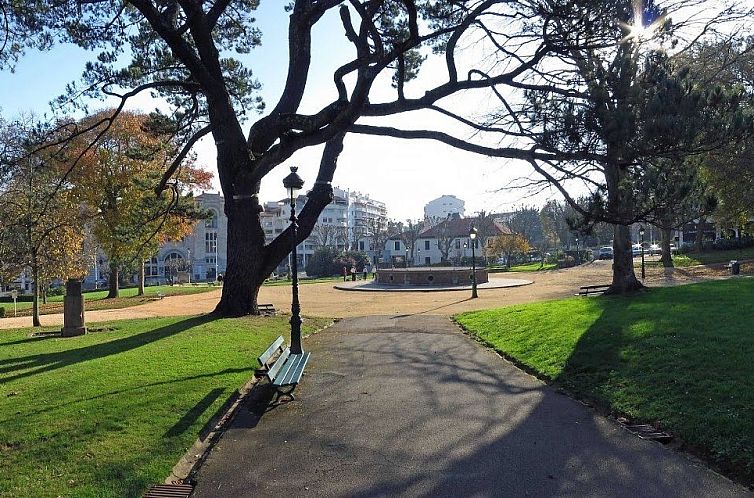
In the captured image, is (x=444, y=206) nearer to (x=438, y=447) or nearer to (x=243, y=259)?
(x=243, y=259)

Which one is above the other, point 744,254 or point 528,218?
point 528,218

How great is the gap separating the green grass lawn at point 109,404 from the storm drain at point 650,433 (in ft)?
14.7

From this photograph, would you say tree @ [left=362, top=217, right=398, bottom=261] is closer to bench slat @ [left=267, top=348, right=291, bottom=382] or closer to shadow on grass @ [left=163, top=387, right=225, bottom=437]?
bench slat @ [left=267, top=348, right=291, bottom=382]

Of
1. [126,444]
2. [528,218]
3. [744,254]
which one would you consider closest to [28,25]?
[126,444]

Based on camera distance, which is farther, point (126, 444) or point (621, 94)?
point (621, 94)

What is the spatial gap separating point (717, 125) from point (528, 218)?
9496 cm

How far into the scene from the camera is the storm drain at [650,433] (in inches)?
211

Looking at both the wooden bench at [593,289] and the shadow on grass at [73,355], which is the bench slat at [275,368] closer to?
the shadow on grass at [73,355]

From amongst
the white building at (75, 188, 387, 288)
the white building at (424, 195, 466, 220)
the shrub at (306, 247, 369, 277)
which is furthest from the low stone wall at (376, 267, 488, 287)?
the white building at (424, 195, 466, 220)

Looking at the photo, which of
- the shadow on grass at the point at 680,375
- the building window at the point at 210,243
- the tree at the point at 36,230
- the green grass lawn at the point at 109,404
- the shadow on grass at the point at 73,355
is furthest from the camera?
the building window at the point at 210,243

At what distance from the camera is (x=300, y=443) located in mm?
5527

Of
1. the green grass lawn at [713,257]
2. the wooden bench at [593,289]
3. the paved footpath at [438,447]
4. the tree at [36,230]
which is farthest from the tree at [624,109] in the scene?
the green grass lawn at [713,257]

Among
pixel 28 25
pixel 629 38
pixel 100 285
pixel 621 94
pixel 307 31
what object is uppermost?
pixel 307 31

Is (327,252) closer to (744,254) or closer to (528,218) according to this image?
(744,254)
